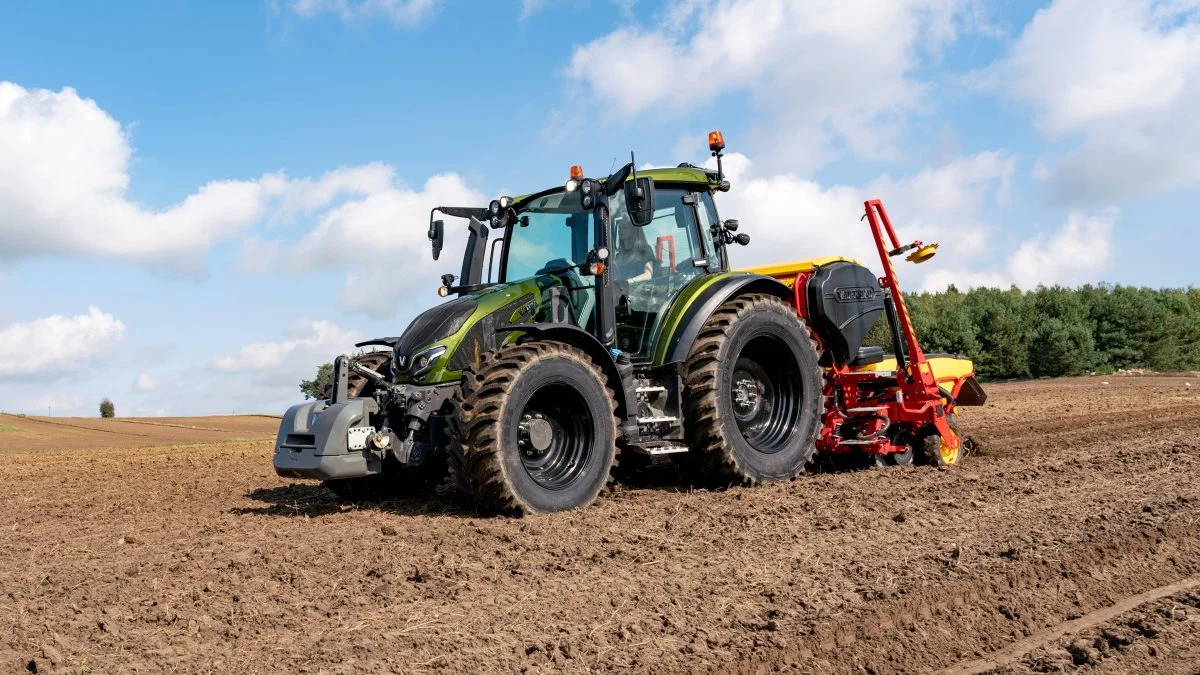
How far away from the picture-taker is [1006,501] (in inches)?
253

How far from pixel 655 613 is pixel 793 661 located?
2.11ft

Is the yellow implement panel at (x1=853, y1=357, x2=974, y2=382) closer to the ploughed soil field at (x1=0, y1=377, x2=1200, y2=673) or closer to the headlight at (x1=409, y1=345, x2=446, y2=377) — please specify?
the ploughed soil field at (x1=0, y1=377, x2=1200, y2=673)

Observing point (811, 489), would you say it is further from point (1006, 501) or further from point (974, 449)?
point (974, 449)

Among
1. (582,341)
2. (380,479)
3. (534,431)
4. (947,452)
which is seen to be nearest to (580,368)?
(582,341)

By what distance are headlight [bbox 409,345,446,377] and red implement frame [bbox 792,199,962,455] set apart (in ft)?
10.9

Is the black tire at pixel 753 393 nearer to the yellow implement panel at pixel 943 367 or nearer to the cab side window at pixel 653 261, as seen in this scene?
the cab side window at pixel 653 261

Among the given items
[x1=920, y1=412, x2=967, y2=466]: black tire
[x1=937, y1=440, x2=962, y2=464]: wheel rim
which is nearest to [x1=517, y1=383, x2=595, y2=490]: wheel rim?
[x1=920, y1=412, x2=967, y2=466]: black tire

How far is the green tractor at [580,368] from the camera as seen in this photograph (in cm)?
628

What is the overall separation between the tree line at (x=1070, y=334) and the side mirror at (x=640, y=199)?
2312cm

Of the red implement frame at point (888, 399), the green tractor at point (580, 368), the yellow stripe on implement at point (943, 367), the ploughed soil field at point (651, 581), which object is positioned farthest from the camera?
the yellow stripe on implement at point (943, 367)

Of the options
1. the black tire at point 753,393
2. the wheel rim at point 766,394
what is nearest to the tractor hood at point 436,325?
the black tire at point 753,393

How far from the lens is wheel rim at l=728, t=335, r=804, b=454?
790 cm

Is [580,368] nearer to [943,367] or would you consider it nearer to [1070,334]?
[943,367]

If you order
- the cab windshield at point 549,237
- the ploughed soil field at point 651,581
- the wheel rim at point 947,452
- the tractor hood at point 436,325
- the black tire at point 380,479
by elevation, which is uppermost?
the cab windshield at point 549,237
